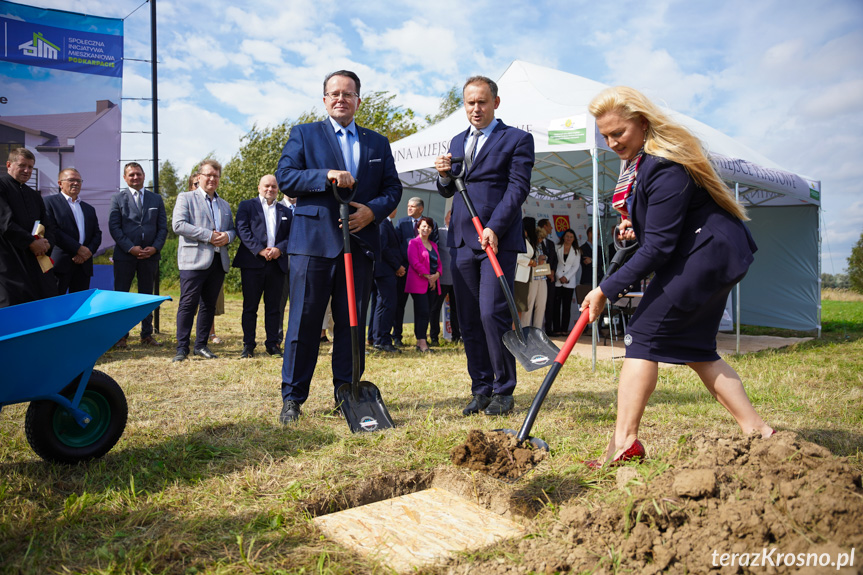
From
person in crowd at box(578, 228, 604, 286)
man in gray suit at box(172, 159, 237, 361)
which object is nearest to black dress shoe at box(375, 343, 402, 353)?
man in gray suit at box(172, 159, 237, 361)

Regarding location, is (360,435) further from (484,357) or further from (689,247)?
(689,247)

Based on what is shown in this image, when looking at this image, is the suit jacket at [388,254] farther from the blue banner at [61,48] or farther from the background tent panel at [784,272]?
the background tent panel at [784,272]

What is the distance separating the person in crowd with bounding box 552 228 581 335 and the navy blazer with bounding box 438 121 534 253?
6.27 metres

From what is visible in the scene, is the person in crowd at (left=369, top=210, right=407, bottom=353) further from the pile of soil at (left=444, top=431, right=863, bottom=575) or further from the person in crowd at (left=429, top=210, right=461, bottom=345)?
the pile of soil at (left=444, top=431, right=863, bottom=575)

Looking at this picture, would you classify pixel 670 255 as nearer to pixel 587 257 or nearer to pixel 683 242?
pixel 683 242

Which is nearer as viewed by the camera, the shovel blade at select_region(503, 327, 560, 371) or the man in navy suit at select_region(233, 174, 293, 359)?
the shovel blade at select_region(503, 327, 560, 371)

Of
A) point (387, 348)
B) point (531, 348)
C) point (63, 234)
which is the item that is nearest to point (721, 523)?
point (531, 348)

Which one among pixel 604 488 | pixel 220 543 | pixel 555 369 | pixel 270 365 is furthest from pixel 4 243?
pixel 604 488

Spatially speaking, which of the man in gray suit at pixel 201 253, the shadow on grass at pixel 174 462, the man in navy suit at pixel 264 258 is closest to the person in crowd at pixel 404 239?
the man in navy suit at pixel 264 258

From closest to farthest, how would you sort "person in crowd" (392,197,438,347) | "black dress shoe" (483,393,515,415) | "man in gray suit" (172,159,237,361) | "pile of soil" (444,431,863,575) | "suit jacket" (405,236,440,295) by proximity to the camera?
"pile of soil" (444,431,863,575)
"black dress shoe" (483,393,515,415)
"man in gray suit" (172,159,237,361)
"suit jacket" (405,236,440,295)
"person in crowd" (392,197,438,347)

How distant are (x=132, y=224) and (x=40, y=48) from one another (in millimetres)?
3090

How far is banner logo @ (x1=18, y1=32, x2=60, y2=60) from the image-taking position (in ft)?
25.9

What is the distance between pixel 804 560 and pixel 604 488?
894 millimetres

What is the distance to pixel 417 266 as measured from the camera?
26.2 feet
